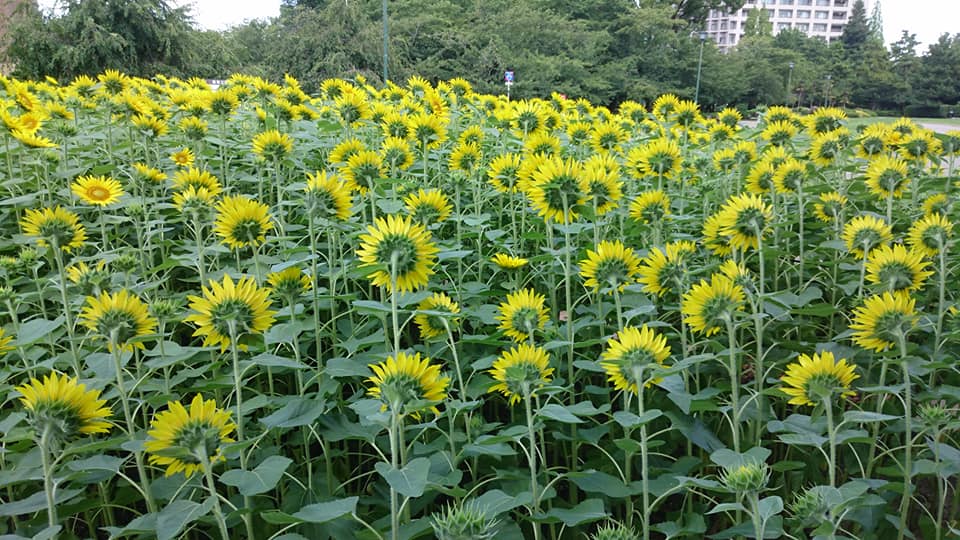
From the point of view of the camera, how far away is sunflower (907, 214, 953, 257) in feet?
6.45

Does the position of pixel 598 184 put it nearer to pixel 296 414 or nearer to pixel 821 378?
pixel 821 378

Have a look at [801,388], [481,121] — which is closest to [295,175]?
[481,121]

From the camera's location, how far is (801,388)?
5.03ft

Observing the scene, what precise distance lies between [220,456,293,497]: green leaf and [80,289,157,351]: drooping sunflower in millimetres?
405

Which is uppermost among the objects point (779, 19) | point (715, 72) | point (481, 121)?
point (779, 19)

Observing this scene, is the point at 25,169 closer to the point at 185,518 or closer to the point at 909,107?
the point at 185,518

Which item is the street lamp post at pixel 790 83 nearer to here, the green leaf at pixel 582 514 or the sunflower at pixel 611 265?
the sunflower at pixel 611 265

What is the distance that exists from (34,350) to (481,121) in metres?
2.79

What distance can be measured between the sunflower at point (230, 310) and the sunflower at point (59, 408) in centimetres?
23

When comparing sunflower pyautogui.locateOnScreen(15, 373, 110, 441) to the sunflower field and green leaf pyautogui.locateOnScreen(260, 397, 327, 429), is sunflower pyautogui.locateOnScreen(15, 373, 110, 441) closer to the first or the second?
the sunflower field

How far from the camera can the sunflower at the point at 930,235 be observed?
77.4 inches

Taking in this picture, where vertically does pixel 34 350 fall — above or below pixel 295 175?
below

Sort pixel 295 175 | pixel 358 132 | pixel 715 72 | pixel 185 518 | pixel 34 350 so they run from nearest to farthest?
pixel 185 518 < pixel 34 350 < pixel 295 175 < pixel 358 132 < pixel 715 72

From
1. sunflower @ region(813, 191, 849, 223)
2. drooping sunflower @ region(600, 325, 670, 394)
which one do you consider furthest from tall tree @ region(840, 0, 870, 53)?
drooping sunflower @ region(600, 325, 670, 394)
